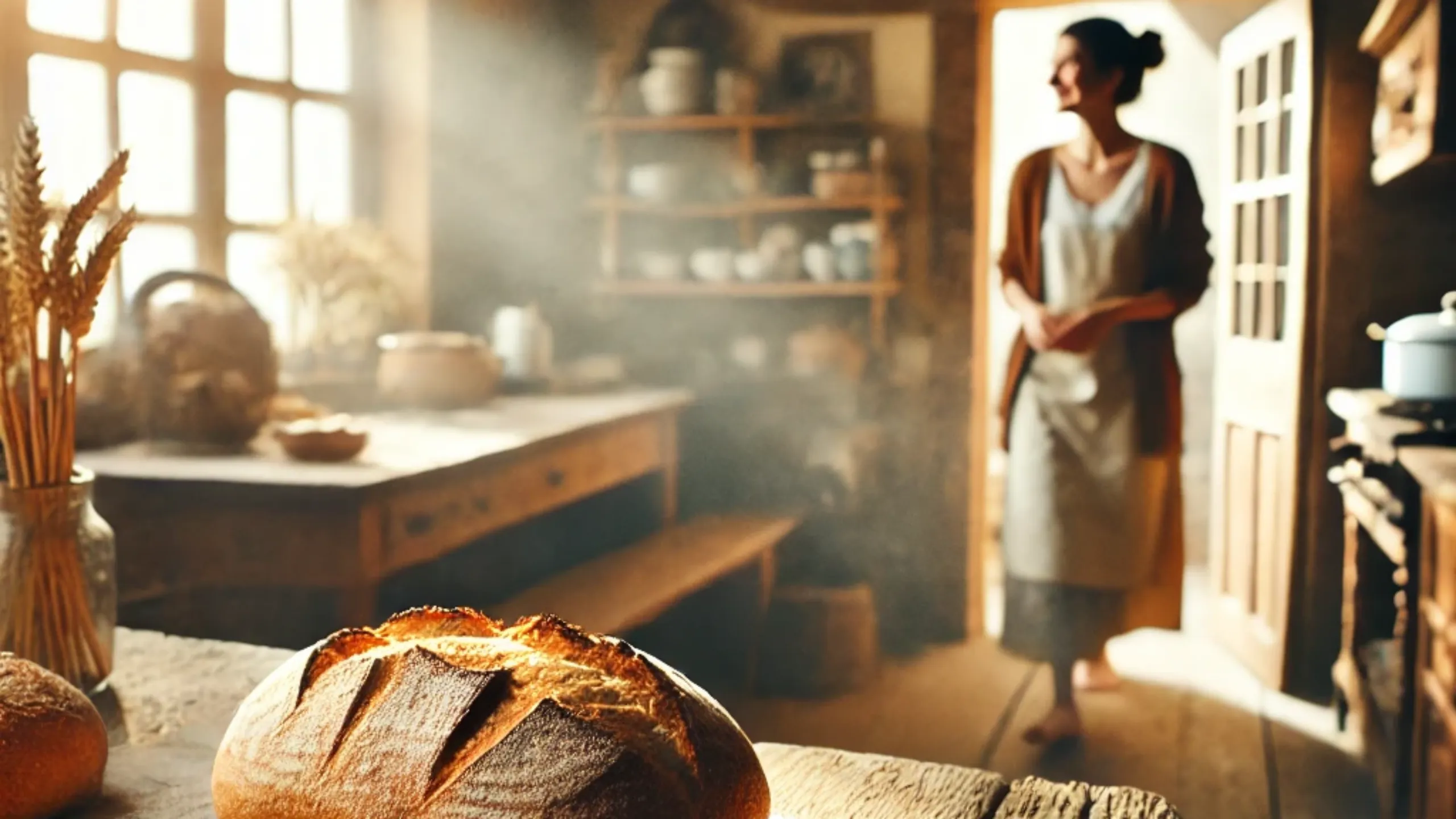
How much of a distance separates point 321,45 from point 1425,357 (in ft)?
9.43

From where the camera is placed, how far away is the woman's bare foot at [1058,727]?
3.43 meters

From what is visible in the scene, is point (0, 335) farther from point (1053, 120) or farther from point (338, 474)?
point (1053, 120)

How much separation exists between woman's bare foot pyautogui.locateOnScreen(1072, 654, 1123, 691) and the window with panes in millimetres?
2411

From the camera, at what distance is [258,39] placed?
11.2 ft

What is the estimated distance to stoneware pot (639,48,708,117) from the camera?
4.51 m

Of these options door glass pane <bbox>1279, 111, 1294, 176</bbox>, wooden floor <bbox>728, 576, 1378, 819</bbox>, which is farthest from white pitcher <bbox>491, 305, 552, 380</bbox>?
door glass pane <bbox>1279, 111, 1294, 176</bbox>

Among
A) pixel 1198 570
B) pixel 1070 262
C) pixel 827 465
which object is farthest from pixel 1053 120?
pixel 1070 262

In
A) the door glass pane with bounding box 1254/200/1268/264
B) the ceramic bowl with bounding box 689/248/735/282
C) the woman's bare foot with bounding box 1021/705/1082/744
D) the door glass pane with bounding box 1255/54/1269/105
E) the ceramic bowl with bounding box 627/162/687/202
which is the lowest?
the woman's bare foot with bounding box 1021/705/1082/744

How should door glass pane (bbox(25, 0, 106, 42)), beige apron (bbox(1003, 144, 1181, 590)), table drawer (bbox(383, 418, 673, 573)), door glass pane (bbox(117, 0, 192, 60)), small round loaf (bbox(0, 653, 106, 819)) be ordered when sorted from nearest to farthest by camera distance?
small round loaf (bbox(0, 653, 106, 819)) → table drawer (bbox(383, 418, 673, 573)) → door glass pane (bbox(25, 0, 106, 42)) → door glass pane (bbox(117, 0, 192, 60)) → beige apron (bbox(1003, 144, 1181, 590))

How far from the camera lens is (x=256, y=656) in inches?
52.1

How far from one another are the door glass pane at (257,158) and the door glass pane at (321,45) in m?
0.18

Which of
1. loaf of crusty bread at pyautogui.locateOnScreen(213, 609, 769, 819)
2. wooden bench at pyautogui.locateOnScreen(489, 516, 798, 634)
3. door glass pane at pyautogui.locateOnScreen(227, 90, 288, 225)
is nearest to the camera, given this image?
loaf of crusty bread at pyautogui.locateOnScreen(213, 609, 769, 819)

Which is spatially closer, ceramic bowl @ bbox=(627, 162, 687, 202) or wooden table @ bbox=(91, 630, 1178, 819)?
wooden table @ bbox=(91, 630, 1178, 819)

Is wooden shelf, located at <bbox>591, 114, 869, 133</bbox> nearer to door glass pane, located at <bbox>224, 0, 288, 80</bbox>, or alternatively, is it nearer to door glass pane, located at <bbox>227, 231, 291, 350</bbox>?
door glass pane, located at <bbox>224, 0, 288, 80</bbox>
